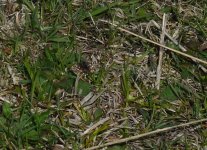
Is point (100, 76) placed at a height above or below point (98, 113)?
above

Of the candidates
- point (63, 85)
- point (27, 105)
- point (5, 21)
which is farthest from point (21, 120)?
point (5, 21)

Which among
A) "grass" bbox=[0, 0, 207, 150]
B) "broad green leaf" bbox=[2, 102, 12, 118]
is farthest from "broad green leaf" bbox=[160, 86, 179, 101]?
"broad green leaf" bbox=[2, 102, 12, 118]

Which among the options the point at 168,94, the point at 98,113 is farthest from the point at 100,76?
the point at 168,94

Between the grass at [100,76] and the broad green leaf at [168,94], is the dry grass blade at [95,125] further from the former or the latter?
the broad green leaf at [168,94]

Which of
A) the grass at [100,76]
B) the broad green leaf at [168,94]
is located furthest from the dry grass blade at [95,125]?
the broad green leaf at [168,94]

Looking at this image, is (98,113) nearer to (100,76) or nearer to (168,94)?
(100,76)

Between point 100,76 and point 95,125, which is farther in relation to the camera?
point 100,76

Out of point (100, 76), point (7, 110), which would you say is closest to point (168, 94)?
point (100, 76)

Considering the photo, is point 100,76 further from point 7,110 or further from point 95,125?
point 7,110
